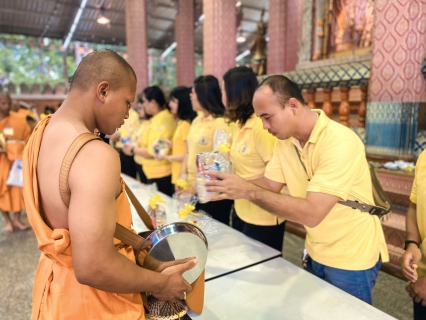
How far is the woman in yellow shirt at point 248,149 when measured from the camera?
1.93 meters

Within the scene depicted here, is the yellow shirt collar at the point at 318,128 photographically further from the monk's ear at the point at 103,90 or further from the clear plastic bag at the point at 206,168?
the monk's ear at the point at 103,90

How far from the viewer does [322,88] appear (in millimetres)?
4477

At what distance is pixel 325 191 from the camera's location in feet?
3.96

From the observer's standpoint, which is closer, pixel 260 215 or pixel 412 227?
pixel 412 227

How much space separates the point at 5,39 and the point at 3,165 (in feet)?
40.5

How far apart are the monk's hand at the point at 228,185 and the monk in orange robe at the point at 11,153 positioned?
11.0 feet

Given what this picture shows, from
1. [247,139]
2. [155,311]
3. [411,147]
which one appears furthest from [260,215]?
[411,147]

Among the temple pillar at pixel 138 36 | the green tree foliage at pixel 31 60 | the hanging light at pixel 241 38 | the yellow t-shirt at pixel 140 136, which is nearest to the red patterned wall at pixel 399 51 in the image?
the yellow t-shirt at pixel 140 136

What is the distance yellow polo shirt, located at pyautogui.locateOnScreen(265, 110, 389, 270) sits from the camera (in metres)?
1.22

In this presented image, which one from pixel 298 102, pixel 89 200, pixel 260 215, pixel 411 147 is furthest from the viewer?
pixel 411 147

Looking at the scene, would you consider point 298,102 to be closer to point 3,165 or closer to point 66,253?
point 66,253

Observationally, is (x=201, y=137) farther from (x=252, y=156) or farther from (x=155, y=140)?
(x=155, y=140)

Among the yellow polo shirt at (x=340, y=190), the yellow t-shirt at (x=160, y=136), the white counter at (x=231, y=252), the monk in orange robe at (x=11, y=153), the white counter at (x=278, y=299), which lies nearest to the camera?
the white counter at (x=278, y=299)

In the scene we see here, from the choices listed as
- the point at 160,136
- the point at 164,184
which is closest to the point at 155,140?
the point at 160,136
